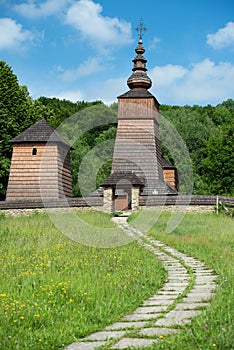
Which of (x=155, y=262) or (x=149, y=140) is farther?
(x=149, y=140)

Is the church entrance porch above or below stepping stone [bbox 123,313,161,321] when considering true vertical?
above

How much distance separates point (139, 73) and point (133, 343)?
31.0m

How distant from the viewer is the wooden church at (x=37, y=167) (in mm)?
32781

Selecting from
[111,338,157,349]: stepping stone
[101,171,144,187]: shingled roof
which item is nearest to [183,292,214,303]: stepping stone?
[111,338,157,349]: stepping stone

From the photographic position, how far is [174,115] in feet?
213

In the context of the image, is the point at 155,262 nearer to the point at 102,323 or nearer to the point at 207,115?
the point at 102,323

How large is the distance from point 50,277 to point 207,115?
62802 mm

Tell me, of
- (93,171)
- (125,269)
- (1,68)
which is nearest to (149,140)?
(93,171)

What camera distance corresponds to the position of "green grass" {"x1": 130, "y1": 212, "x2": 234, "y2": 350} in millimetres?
5750

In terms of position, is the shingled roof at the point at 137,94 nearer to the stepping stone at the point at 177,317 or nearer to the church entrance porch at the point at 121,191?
the church entrance porch at the point at 121,191

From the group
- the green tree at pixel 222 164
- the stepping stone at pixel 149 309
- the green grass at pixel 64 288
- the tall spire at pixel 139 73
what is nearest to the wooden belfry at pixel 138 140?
the tall spire at pixel 139 73

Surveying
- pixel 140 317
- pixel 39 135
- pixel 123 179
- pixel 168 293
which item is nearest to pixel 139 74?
pixel 39 135

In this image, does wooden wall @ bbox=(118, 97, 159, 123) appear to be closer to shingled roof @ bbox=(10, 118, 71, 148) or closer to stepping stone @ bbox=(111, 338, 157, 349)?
shingled roof @ bbox=(10, 118, 71, 148)

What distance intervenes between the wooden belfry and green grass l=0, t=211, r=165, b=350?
55.5 ft
